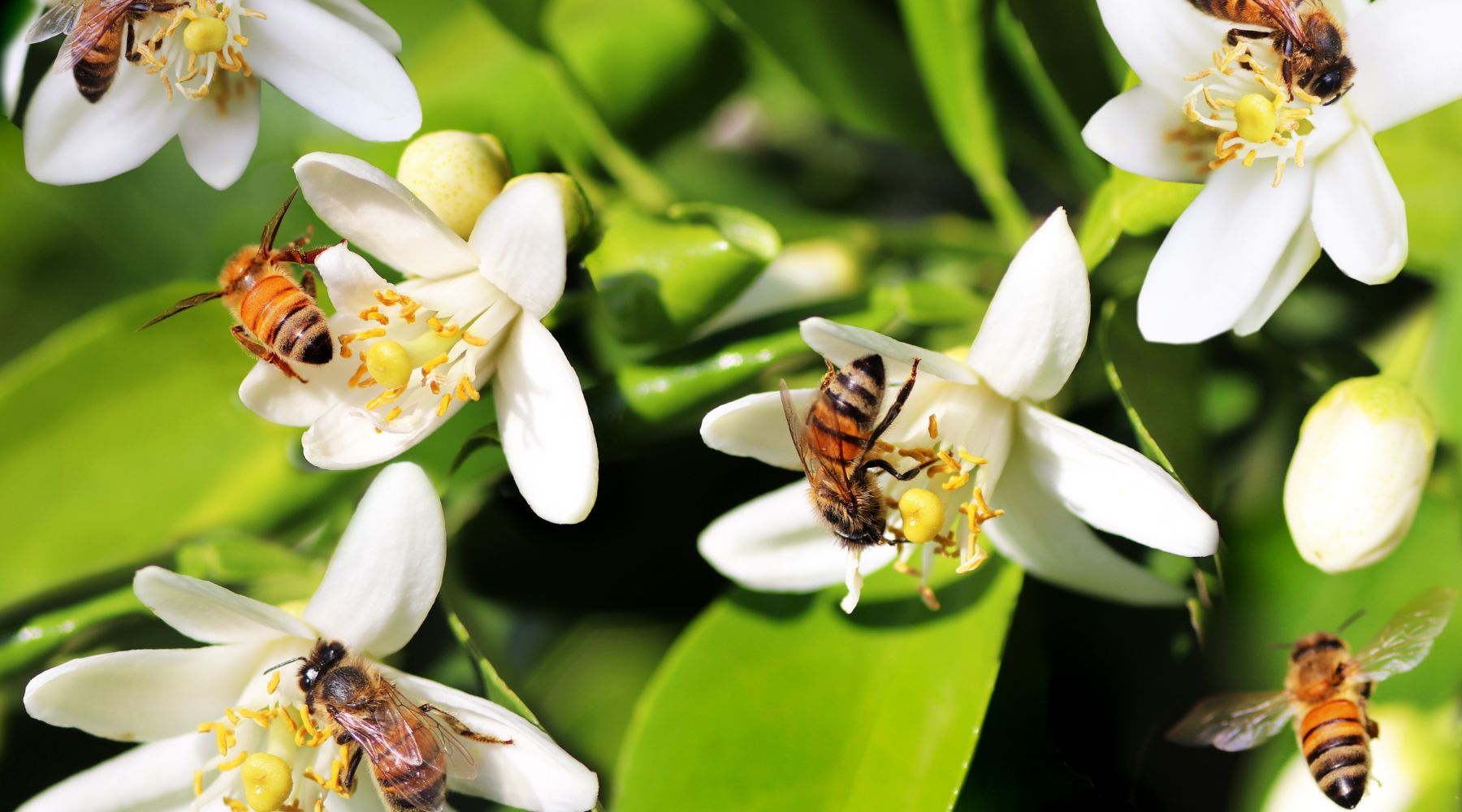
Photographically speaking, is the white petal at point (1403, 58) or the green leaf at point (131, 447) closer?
the white petal at point (1403, 58)

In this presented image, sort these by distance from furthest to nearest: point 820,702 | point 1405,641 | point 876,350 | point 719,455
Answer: point 719,455 < point 820,702 < point 1405,641 < point 876,350

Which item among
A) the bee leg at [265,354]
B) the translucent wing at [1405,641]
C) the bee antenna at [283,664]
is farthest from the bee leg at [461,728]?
the translucent wing at [1405,641]

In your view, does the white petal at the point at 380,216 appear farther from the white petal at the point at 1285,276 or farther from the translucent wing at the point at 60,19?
the white petal at the point at 1285,276

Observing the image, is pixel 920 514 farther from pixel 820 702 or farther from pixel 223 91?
pixel 223 91

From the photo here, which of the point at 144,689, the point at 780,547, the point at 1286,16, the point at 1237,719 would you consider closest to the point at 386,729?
the point at 144,689

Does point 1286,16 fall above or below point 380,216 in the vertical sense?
below

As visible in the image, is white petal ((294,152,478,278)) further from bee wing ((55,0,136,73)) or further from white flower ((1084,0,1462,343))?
white flower ((1084,0,1462,343))

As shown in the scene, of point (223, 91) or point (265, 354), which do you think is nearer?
point (265, 354)
